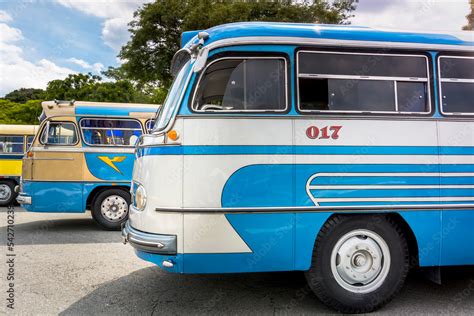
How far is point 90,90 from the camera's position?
3553cm

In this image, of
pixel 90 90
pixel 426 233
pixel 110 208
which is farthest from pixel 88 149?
pixel 90 90

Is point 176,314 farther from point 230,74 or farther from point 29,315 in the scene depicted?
point 230,74

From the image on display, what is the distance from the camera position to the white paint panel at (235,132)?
154 inches

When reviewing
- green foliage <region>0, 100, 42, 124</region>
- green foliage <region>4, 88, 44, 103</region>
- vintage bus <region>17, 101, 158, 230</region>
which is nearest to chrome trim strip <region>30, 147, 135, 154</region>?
vintage bus <region>17, 101, 158, 230</region>

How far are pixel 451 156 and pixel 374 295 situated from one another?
174 centimetres

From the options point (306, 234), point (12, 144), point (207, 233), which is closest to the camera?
point (207, 233)

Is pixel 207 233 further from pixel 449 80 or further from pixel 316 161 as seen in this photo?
pixel 449 80

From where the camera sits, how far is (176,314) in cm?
407

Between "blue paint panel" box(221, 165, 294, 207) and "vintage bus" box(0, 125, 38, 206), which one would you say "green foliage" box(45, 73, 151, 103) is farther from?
"blue paint panel" box(221, 165, 294, 207)

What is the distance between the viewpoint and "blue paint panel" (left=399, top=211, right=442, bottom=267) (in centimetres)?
415

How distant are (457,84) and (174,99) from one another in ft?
10.5

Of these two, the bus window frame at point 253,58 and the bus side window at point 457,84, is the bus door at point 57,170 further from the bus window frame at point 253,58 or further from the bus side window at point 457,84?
the bus side window at point 457,84

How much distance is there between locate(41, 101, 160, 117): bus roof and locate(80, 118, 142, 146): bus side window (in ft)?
0.53

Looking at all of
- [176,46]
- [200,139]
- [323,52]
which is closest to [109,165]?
[200,139]
